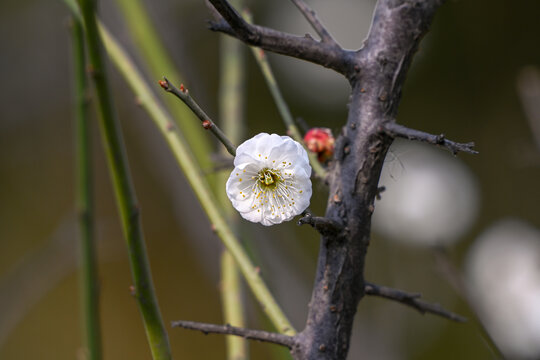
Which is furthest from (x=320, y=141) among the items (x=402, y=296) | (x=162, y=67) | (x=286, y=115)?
(x=162, y=67)

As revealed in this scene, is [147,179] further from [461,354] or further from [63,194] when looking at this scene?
[461,354]

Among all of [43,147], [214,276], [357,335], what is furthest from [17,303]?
[43,147]

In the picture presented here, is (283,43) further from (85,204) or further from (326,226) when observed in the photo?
(85,204)

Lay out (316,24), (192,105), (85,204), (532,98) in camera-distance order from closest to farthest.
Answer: (192,105) → (316,24) → (85,204) → (532,98)

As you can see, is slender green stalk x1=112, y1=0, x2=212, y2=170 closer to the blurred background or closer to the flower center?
the flower center

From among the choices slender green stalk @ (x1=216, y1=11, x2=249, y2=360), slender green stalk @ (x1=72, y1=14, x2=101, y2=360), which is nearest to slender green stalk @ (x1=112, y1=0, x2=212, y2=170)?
slender green stalk @ (x1=216, y1=11, x2=249, y2=360)

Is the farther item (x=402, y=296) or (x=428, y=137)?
(x=402, y=296)
